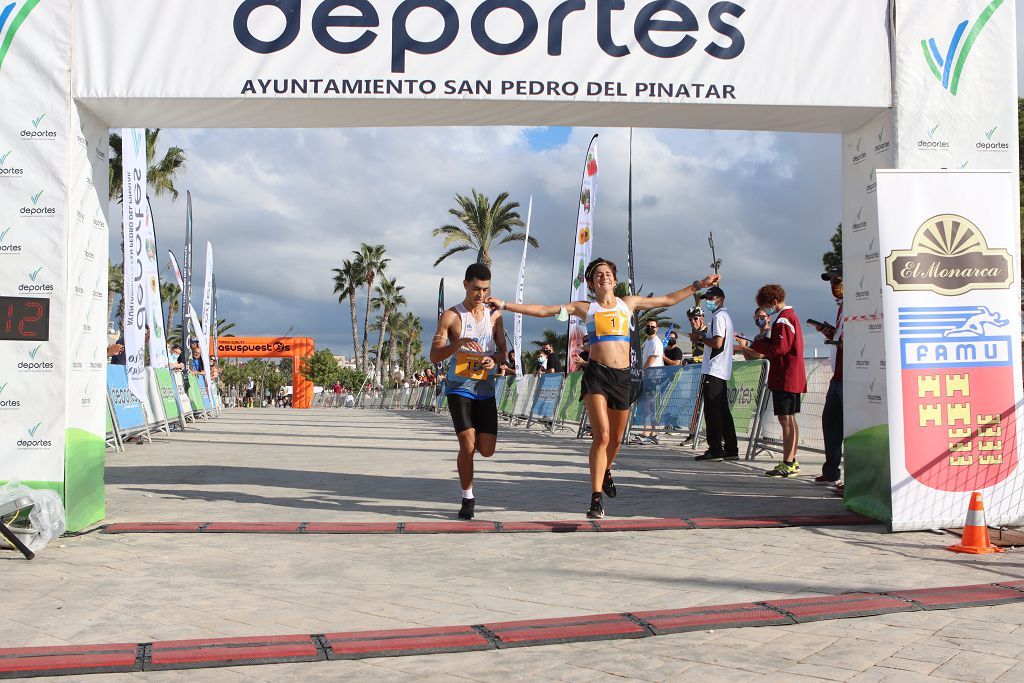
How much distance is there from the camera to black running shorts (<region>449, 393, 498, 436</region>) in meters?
7.01

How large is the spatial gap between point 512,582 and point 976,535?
2.99 metres

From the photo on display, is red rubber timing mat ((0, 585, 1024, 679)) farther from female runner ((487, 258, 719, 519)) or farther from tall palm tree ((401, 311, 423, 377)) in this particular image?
tall palm tree ((401, 311, 423, 377))

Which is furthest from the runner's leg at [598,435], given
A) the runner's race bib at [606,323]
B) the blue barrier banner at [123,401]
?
the blue barrier banner at [123,401]

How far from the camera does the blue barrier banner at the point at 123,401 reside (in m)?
13.8

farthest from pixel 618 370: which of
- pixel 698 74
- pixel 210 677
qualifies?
pixel 210 677

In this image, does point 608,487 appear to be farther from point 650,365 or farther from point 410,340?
point 410,340

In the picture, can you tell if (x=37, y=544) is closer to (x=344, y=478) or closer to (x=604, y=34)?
(x=344, y=478)

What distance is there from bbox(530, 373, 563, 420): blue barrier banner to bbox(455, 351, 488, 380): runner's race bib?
40.9ft

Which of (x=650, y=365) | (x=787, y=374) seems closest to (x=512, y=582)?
(x=787, y=374)

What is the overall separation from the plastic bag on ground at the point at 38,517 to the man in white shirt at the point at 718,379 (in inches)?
298

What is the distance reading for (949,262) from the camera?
6.55m

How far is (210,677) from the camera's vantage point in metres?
3.42

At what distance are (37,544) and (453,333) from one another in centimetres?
318

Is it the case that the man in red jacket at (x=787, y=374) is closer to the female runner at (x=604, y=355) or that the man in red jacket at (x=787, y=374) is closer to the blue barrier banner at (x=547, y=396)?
the female runner at (x=604, y=355)
